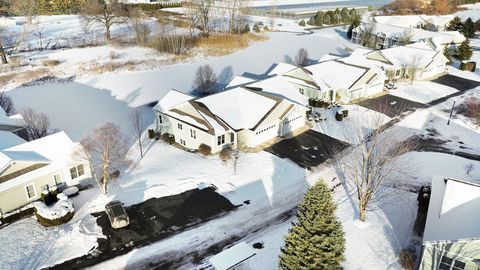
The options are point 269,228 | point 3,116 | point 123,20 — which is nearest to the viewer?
point 269,228

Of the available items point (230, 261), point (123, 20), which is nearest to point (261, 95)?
point (230, 261)

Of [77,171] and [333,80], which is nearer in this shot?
[77,171]

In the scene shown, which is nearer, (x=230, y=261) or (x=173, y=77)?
(x=230, y=261)

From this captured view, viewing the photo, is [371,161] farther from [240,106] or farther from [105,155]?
[105,155]

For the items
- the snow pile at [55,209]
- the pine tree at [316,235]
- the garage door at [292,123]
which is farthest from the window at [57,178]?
the garage door at [292,123]

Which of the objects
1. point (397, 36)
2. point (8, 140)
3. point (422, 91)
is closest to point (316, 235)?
point (8, 140)

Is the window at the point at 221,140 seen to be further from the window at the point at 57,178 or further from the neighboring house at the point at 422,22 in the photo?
the neighboring house at the point at 422,22

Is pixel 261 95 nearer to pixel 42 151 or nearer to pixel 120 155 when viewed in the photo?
pixel 120 155
